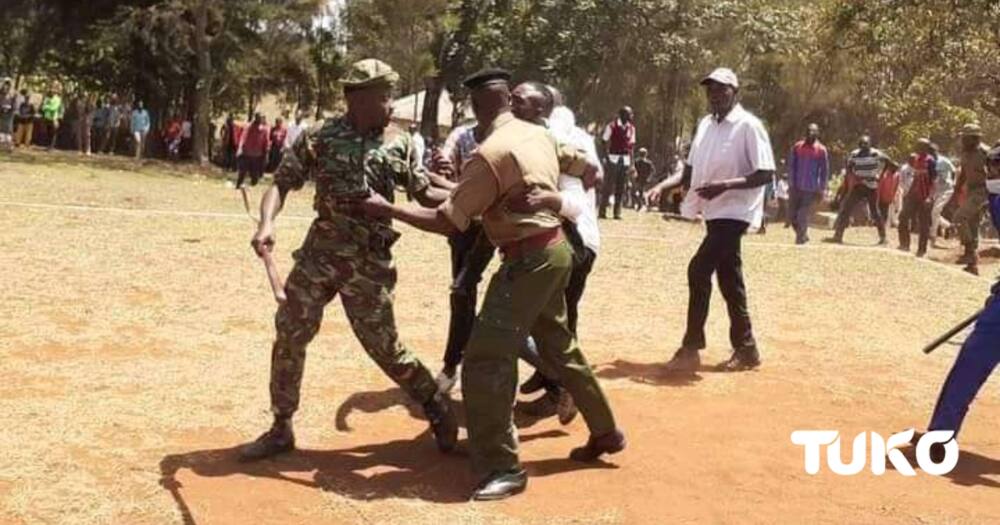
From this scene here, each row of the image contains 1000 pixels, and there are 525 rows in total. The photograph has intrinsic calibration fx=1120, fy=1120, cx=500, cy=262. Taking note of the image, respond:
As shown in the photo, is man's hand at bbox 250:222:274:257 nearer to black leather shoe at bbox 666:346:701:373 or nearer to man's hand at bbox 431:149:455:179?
man's hand at bbox 431:149:455:179

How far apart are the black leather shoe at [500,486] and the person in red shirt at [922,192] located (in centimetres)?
1238

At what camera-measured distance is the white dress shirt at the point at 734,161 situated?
6.88 metres

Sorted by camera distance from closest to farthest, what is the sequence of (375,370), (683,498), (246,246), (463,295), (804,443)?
(683,498) < (804,443) < (463,295) < (375,370) < (246,246)

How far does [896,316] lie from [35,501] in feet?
24.5

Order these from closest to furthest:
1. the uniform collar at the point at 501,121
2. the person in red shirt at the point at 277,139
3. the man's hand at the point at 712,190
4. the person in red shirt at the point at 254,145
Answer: the uniform collar at the point at 501,121
the man's hand at the point at 712,190
the person in red shirt at the point at 254,145
the person in red shirt at the point at 277,139

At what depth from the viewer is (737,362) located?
23.5ft

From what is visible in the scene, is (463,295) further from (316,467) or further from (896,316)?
(896,316)

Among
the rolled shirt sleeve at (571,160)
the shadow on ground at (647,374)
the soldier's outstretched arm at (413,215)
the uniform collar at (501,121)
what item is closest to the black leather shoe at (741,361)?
the shadow on ground at (647,374)

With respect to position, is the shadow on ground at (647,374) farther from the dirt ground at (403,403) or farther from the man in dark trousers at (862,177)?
the man in dark trousers at (862,177)

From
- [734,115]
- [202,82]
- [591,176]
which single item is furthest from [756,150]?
[202,82]

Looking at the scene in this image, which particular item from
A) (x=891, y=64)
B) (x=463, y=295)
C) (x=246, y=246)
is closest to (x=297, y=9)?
(x=891, y=64)

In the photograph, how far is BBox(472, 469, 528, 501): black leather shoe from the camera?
4.55 m

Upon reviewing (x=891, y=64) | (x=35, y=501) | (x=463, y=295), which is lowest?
(x=35, y=501)

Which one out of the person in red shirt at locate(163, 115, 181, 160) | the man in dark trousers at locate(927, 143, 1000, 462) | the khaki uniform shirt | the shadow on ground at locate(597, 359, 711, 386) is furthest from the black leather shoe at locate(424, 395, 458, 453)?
the person in red shirt at locate(163, 115, 181, 160)
